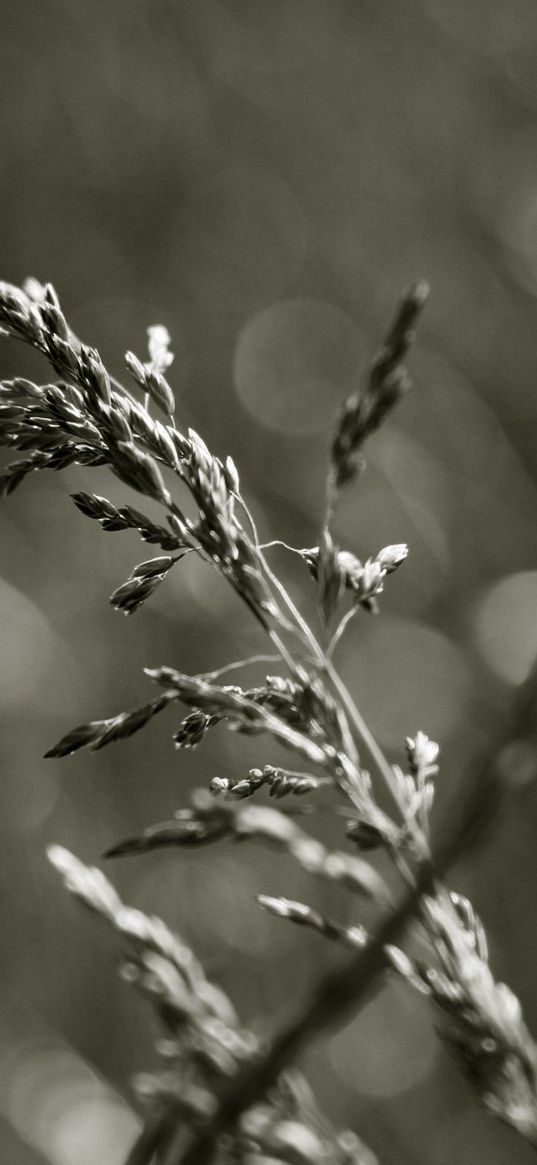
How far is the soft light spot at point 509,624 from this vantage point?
294 centimetres

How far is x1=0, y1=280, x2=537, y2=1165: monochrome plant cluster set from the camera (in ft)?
1.57

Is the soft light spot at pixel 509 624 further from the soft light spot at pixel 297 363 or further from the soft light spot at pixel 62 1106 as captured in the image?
the soft light spot at pixel 62 1106

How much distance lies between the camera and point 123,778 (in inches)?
121

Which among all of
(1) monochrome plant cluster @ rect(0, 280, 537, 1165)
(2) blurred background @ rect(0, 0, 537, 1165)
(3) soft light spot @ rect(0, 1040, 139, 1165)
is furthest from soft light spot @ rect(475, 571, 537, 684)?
(1) monochrome plant cluster @ rect(0, 280, 537, 1165)

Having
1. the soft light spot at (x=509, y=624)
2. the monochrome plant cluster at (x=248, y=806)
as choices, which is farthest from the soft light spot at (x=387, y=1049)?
the monochrome plant cluster at (x=248, y=806)

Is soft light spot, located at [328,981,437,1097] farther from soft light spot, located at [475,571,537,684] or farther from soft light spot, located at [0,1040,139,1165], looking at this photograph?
soft light spot, located at [475,571,537,684]

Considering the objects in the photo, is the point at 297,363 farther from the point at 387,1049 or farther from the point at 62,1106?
the point at 62,1106

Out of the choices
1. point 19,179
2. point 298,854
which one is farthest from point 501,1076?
point 19,179

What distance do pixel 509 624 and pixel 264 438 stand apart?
1180 millimetres

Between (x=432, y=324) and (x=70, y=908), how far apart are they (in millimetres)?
2503

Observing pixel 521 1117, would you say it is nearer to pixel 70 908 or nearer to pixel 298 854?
pixel 298 854

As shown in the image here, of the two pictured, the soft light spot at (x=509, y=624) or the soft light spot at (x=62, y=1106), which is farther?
the soft light spot at (x=509, y=624)

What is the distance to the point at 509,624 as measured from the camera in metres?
3.01


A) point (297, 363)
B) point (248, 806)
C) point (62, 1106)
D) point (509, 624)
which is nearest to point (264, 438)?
point (297, 363)
